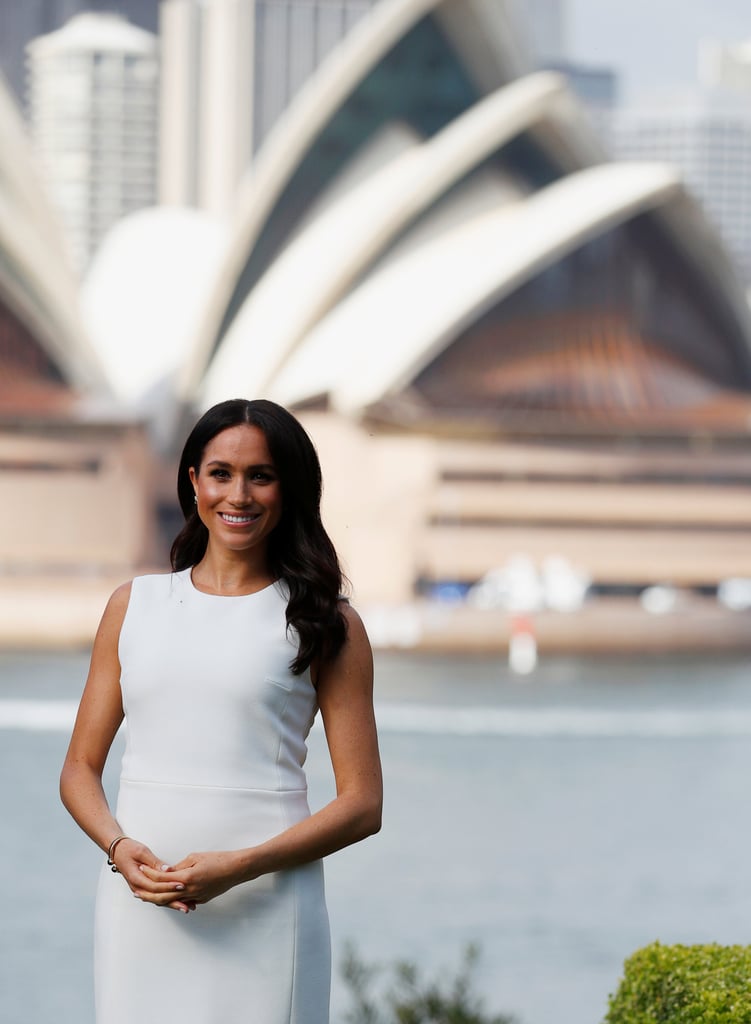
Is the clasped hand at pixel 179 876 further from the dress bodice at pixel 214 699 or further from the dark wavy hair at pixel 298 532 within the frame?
the dark wavy hair at pixel 298 532

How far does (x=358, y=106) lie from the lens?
113ft

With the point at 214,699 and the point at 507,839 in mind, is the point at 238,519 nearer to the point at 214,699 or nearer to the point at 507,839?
the point at 214,699

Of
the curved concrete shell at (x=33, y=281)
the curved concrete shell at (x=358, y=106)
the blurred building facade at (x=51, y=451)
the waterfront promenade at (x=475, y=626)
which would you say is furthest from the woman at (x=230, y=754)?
the curved concrete shell at (x=358, y=106)

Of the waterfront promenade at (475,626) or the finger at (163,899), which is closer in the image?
the finger at (163,899)

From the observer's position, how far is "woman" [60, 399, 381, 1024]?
1.68m

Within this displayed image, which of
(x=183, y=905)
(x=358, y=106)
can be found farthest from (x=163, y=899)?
(x=358, y=106)

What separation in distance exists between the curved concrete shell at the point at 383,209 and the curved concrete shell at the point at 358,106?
1.55 feet

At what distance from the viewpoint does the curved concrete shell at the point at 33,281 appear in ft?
101

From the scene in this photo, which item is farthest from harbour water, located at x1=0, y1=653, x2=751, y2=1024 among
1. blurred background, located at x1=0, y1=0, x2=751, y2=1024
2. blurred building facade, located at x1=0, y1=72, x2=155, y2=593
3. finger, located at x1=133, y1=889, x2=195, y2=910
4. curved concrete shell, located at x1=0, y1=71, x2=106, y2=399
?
curved concrete shell, located at x1=0, y1=71, x2=106, y2=399

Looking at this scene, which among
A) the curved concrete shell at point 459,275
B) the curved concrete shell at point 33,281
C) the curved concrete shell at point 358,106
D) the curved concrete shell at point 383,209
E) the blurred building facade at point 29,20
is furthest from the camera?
the blurred building facade at point 29,20

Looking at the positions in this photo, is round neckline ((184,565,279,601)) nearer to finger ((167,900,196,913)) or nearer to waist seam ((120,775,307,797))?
waist seam ((120,775,307,797))

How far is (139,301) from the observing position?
38438 millimetres

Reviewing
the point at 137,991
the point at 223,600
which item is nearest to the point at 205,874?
the point at 137,991

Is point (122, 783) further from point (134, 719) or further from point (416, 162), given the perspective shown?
point (416, 162)
